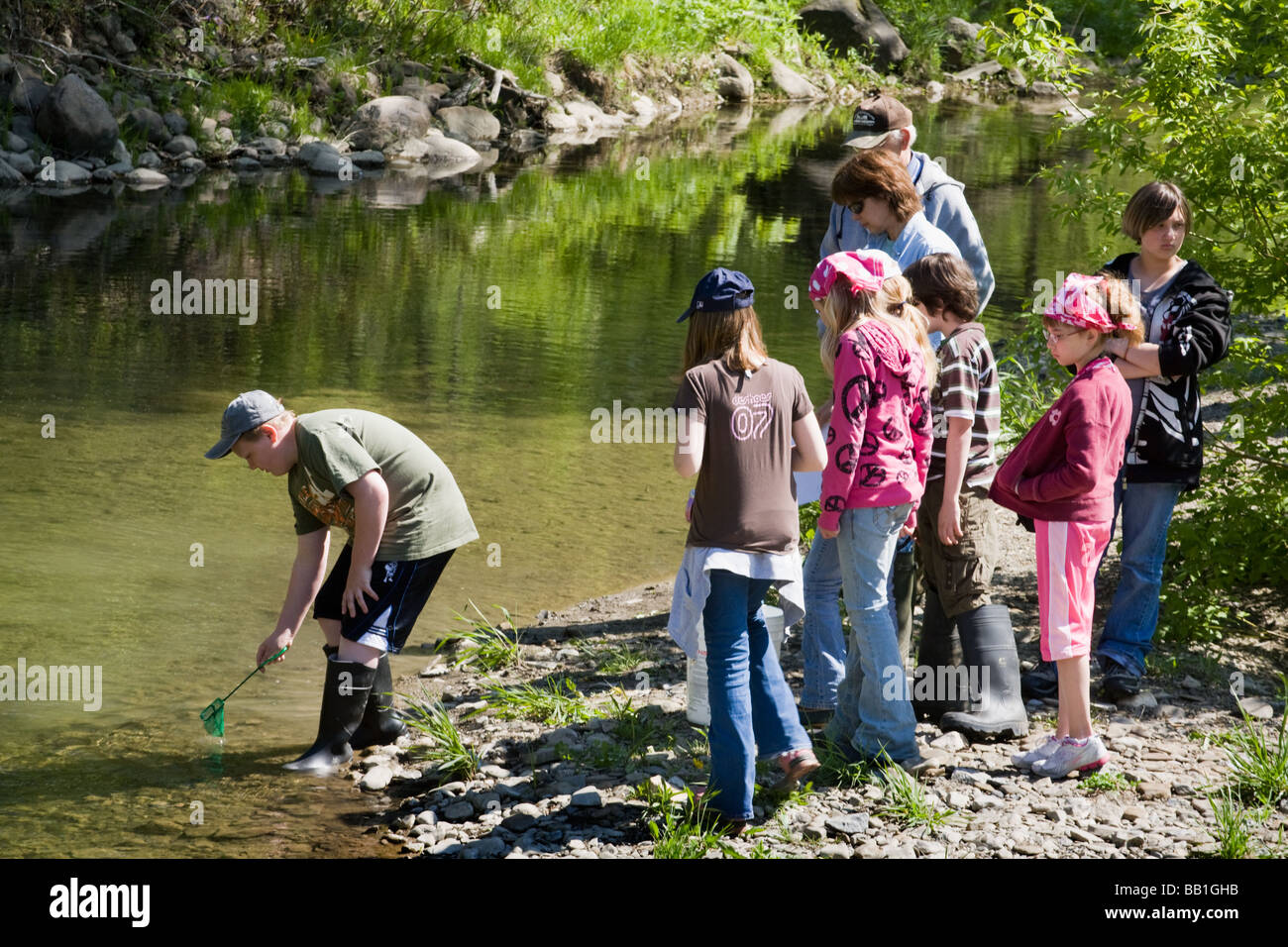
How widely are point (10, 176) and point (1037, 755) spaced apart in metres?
15.5

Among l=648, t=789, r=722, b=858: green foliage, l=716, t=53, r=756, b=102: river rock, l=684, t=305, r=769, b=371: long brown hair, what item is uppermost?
l=716, t=53, r=756, b=102: river rock

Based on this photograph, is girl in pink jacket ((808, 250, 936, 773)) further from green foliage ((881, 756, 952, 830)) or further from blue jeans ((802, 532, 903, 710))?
blue jeans ((802, 532, 903, 710))

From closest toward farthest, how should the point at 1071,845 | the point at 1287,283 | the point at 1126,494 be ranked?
the point at 1071,845 < the point at 1126,494 < the point at 1287,283

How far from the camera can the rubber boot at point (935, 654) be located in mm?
4688

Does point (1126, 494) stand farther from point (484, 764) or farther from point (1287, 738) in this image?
point (484, 764)

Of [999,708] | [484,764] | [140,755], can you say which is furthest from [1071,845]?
[140,755]

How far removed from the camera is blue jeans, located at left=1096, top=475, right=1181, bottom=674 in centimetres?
489

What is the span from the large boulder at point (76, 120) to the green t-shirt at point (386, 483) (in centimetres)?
1416

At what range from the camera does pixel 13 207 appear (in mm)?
15078

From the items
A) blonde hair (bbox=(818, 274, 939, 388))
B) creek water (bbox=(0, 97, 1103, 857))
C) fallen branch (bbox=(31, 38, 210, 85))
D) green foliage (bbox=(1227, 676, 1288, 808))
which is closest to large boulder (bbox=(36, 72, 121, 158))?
creek water (bbox=(0, 97, 1103, 857))

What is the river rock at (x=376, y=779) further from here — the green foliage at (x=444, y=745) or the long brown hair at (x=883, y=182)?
the long brown hair at (x=883, y=182)

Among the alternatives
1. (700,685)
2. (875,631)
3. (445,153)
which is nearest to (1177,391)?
(875,631)

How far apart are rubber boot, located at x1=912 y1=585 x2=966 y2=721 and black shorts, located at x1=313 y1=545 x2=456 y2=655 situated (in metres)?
1.69

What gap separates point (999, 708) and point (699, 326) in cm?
169
